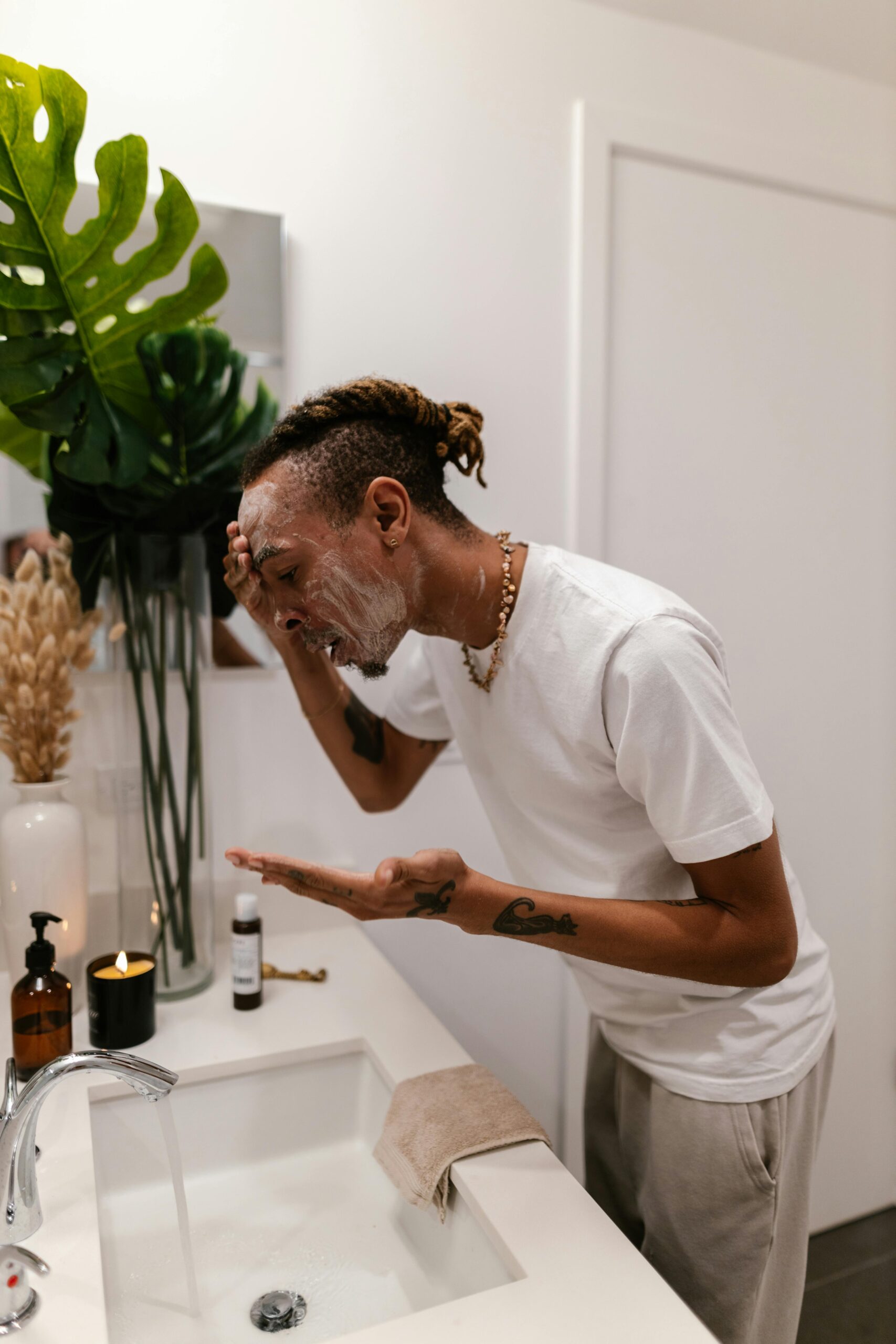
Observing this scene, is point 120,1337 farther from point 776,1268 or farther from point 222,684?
point 222,684

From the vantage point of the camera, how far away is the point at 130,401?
1086 millimetres

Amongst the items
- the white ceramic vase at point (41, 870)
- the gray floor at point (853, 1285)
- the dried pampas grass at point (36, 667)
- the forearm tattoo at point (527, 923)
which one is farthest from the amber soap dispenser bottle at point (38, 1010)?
the gray floor at point (853, 1285)

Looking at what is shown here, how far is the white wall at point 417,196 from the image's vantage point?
1.18 metres

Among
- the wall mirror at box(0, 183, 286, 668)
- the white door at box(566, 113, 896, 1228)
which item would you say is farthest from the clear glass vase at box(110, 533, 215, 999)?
the white door at box(566, 113, 896, 1228)

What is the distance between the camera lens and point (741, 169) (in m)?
1.51

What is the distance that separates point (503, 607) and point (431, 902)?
319 millimetres

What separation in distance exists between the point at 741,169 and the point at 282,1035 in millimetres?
1487

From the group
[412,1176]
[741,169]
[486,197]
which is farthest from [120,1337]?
[741,169]

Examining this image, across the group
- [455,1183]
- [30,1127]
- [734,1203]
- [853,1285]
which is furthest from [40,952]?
[853,1285]

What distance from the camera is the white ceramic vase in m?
0.98

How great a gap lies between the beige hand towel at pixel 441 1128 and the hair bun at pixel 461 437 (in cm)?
57

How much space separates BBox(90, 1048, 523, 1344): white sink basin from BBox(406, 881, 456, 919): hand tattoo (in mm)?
254

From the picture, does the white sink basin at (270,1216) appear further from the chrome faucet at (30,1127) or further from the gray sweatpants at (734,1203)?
the gray sweatpants at (734,1203)

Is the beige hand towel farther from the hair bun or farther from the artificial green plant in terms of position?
the hair bun
